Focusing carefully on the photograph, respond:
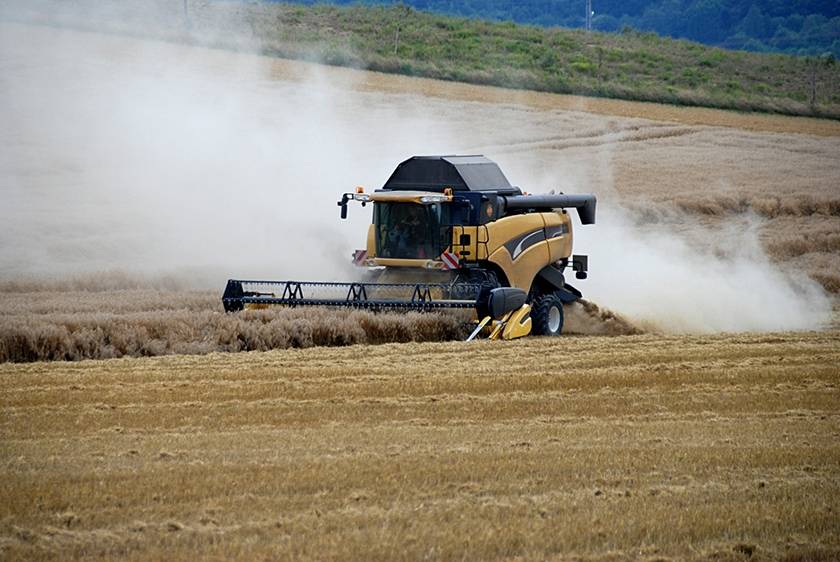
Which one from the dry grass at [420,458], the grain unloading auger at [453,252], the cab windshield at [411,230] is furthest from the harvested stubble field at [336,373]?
the cab windshield at [411,230]

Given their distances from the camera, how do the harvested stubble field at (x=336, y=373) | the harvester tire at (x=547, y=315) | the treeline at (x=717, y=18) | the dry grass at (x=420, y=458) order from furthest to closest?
the treeline at (x=717, y=18) → the harvester tire at (x=547, y=315) → the harvested stubble field at (x=336, y=373) → the dry grass at (x=420, y=458)

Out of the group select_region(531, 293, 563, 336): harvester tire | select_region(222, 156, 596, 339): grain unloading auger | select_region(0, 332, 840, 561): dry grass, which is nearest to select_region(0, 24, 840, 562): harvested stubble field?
select_region(0, 332, 840, 561): dry grass

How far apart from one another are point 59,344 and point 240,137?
16.6 m

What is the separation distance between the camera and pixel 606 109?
48000 mm

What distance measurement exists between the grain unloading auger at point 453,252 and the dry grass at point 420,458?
9.68 ft

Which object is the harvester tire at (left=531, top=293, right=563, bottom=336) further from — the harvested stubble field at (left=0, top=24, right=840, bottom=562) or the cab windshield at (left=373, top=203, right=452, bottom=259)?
the cab windshield at (left=373, top=203, right=452, bottom=259)

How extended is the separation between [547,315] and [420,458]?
9.60m

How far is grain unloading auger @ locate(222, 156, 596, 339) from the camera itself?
60.2ft

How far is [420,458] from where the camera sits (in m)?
9.90

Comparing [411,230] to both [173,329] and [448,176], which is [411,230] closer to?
[448,176]

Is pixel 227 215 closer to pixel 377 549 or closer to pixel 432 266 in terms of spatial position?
pixel 432 266

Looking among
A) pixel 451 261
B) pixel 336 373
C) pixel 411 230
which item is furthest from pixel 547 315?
pixel 336 373

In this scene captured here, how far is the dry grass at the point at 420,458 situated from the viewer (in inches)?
310

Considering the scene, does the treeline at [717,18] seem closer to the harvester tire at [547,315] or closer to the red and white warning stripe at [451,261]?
the harvester tire at [547,315]
